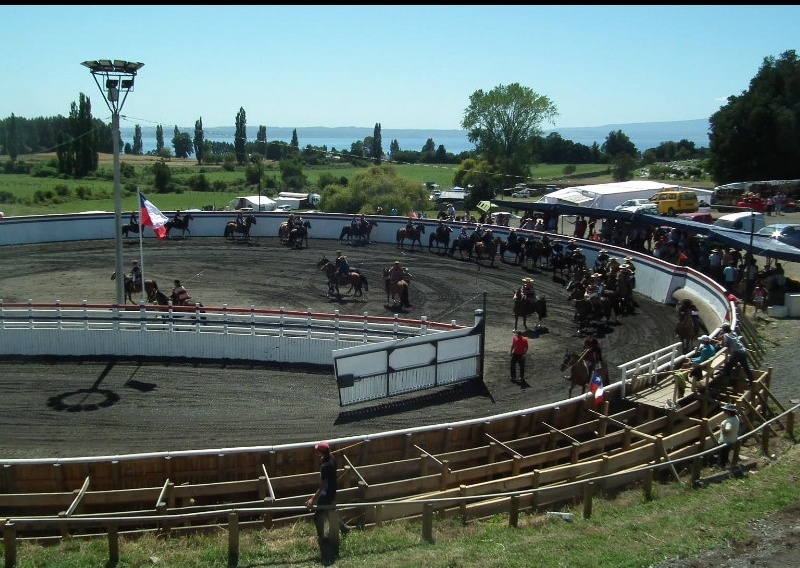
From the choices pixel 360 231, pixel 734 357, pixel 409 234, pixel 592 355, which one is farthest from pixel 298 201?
pixel 734 357

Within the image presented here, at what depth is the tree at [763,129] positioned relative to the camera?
61.8 meters

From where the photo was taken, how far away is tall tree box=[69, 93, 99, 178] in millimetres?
88250

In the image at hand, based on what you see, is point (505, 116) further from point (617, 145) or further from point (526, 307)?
point (526, 307)

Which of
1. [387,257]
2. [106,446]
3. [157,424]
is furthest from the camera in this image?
[387,257]

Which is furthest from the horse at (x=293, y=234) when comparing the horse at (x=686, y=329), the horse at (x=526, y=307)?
the horse at (x=686, y=329)

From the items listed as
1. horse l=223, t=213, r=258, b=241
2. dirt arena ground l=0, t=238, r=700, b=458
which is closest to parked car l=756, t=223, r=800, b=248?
dirt arena ground l=0, t=238, r=700, b=458

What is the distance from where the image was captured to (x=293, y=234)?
3741 centimetres

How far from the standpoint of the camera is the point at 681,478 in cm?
1309

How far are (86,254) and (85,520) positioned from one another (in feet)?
92.2

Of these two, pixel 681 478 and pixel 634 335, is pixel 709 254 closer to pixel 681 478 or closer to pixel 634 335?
pixel 634 335

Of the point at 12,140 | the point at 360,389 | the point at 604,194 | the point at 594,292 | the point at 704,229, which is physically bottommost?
the point at 360,389

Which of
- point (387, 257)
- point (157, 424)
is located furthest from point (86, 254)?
point (157, 424)

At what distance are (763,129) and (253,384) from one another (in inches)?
2238

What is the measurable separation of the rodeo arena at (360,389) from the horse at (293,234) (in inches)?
101
